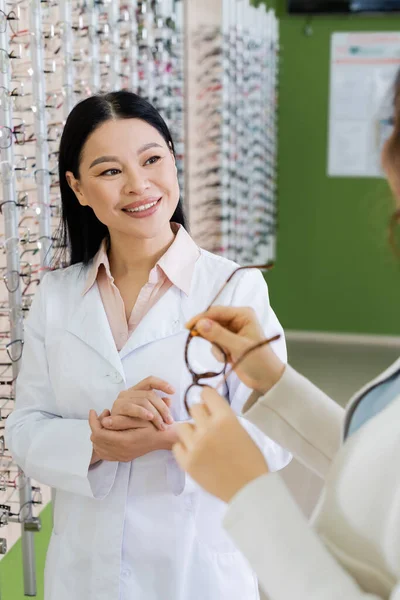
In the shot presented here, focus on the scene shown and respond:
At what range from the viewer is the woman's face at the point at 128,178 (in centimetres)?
150

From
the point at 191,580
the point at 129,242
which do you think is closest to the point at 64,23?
the point at 129,242

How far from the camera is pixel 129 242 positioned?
1.56m

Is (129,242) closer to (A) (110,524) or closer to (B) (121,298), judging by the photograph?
(B) (121,298)

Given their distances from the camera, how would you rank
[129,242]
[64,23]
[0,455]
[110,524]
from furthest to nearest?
[64,23]
[0,455]
[129,242]
[110,524]

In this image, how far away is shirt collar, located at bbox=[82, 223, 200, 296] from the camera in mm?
1518

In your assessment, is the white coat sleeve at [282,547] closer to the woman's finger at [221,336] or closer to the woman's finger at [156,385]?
the woman's finger at [221,336]

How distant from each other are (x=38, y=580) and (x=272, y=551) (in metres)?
1.85

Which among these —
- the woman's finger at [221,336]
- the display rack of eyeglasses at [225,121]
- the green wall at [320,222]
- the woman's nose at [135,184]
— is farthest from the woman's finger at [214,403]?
the green wall at [320,222]

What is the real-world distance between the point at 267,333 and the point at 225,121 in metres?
3.03

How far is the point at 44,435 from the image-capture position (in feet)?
4.79

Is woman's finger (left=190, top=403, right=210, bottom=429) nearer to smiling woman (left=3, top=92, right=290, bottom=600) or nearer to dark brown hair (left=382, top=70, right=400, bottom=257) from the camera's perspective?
dark brown hair (left=382, top=70, right=400, bottom=257)

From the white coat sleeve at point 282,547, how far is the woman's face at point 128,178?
766 mm

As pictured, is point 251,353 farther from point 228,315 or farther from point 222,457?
point 222,457

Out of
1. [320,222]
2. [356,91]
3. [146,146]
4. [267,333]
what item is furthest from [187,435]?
[356,91]
